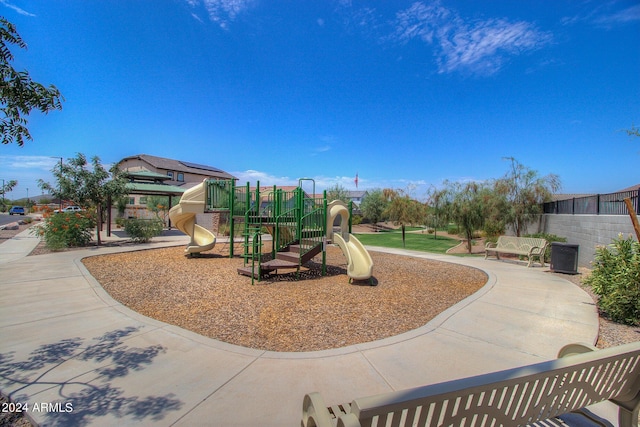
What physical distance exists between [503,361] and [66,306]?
23.0 feet

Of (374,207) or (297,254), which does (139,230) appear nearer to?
(297,254)

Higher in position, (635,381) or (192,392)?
(635,381)

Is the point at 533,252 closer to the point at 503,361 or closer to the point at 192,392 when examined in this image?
the point at 503,361

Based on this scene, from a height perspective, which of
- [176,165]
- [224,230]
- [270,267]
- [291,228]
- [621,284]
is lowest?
[270,267]

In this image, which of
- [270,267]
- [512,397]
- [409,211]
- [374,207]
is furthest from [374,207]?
[512,397]

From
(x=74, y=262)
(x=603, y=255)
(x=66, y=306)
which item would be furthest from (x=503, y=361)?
(x=74, y=262)

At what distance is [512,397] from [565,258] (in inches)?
371

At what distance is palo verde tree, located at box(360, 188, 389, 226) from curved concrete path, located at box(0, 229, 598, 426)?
37.7m

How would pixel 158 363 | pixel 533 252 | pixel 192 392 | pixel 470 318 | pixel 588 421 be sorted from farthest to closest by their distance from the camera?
pixel 533 252 < pixel 470 318 < pixel 158 363 < pixel 192 392 < pixel 588 421

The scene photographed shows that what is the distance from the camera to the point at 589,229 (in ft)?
35.8

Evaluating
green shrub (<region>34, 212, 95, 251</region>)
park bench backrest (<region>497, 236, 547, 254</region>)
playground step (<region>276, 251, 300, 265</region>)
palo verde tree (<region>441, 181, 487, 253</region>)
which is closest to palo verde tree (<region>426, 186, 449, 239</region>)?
palo verde tree (<region>441, 181, 487, 253</region>)

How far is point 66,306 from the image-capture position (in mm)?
5391

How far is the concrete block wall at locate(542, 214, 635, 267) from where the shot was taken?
9.03 metres

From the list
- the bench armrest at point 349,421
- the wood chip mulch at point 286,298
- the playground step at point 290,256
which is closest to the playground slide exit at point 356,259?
the wood chip mulch at point 286,298
